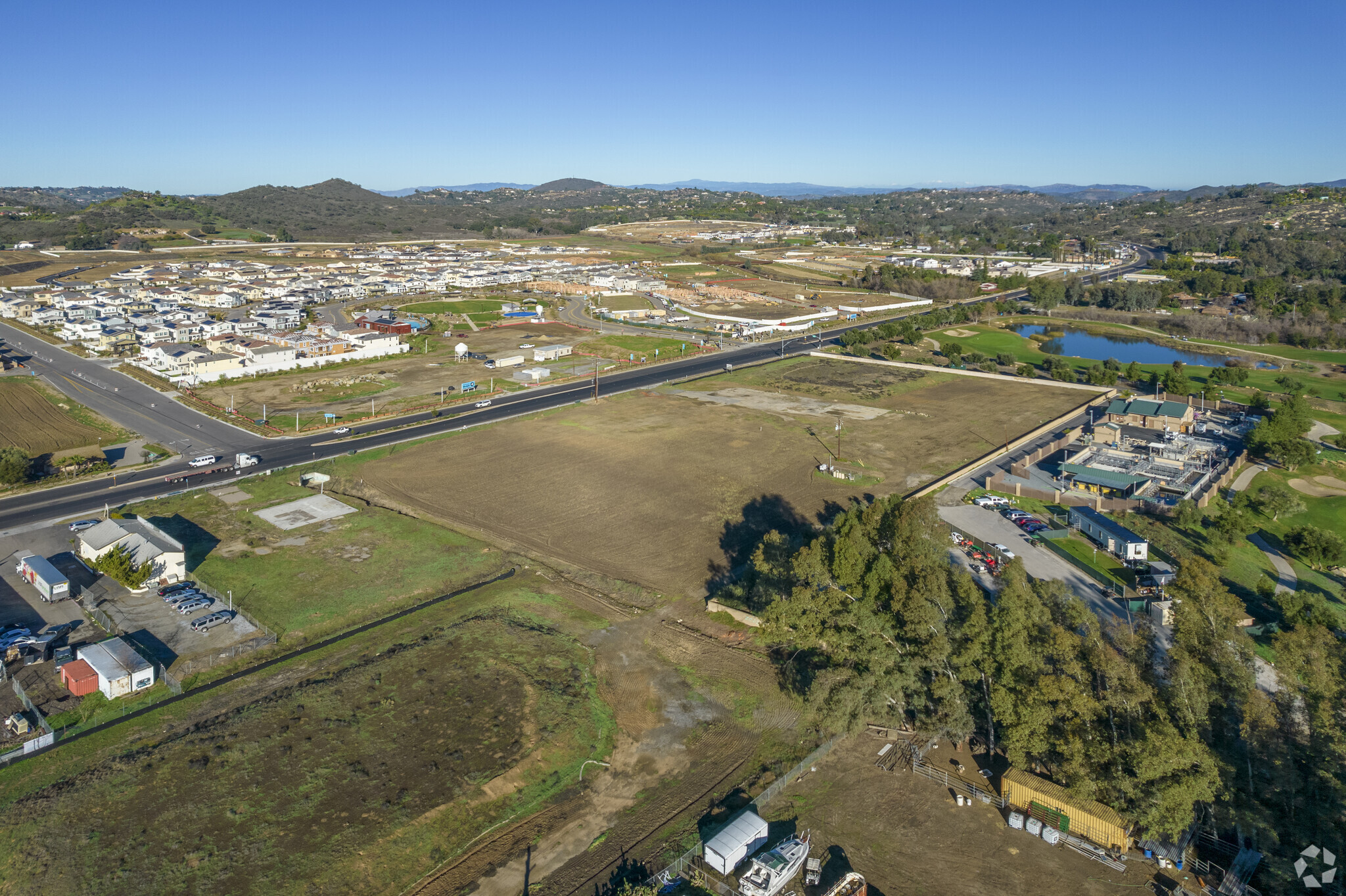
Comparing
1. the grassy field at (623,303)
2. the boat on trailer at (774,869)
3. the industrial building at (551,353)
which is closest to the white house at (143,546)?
the boat on trailer at (774,869)

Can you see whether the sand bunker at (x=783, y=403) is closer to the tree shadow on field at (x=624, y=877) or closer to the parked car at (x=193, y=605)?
the parked car at (x=193, y=605)

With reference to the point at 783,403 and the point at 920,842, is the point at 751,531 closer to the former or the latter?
the point at 920,842

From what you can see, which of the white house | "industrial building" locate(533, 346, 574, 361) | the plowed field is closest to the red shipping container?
the white house

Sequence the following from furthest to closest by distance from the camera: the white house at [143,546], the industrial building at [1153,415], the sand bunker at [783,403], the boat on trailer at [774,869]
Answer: the sand bunker at [783,403], the industrial building at [1153,415], the white house at [143,546], the boat on trailer at [774,869]

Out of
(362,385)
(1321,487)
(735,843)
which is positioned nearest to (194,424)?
(362,385)

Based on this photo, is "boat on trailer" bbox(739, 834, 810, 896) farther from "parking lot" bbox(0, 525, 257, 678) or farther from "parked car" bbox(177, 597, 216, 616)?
"parked car" bbox(177, 597, 216, 616)

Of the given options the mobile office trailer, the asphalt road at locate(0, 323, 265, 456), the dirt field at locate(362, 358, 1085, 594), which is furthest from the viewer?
the asphalt road at locate(0, 323, 265, 456)

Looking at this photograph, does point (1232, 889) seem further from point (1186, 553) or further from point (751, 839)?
point (1186, 553)
